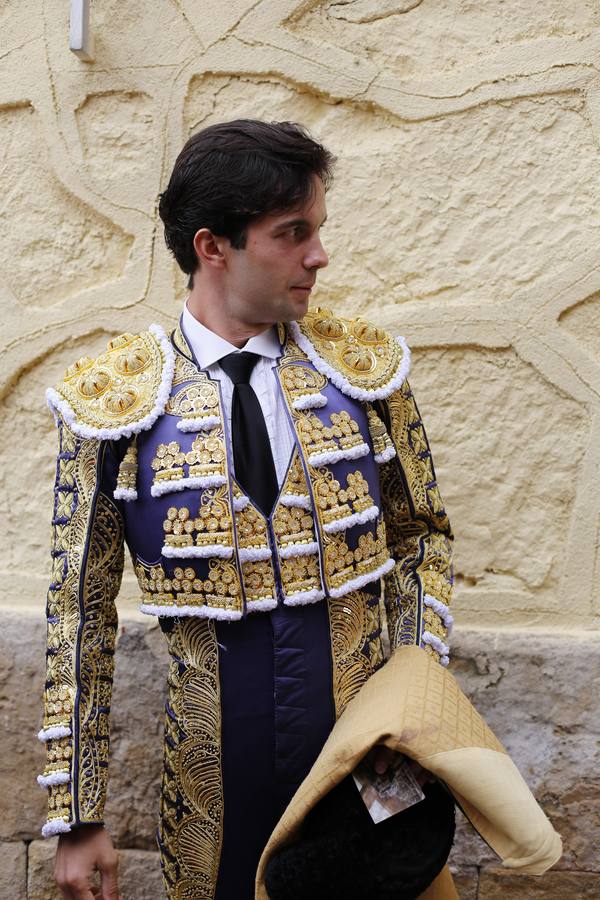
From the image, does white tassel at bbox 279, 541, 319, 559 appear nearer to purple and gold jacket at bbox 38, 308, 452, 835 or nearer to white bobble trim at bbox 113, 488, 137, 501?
purple and gold jacket at bbox 38, 308, 452, 835

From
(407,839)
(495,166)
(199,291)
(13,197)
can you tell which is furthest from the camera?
(13,197)

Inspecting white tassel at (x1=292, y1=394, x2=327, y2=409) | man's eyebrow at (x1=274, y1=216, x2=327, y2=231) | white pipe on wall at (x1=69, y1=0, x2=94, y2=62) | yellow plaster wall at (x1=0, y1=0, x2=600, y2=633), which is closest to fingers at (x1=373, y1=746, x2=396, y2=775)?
white tassel at (x1=292, y1=394, x2=327, y2=409)

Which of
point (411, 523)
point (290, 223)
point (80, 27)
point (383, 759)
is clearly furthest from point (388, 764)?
point (80, 27)

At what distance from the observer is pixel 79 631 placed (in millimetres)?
1605

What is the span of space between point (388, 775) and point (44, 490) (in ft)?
4.24

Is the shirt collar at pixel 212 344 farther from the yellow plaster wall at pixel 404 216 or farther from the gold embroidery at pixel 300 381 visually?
the yellow plaster wall at pixel 404 216

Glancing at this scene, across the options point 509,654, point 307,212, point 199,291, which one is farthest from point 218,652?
point 509,654

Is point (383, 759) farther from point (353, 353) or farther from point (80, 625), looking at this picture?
point (353, 353)

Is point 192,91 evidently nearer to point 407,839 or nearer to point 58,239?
point 58,239

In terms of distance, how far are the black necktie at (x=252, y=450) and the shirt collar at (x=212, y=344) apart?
0.06 m

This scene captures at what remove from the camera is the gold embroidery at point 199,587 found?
1.54 meters

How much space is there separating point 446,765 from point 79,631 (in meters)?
0.63

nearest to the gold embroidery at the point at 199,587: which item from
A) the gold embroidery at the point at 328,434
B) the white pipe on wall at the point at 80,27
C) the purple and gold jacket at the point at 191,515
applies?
the purple and gold jacket at the point at 191,515

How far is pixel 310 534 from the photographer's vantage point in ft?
5.14
